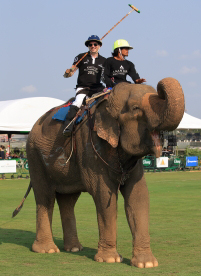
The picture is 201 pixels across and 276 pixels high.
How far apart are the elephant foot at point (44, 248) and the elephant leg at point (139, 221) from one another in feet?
6.34

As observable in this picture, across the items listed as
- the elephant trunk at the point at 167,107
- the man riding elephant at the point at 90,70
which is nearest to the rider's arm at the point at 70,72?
the man riding elephant at the point at 90,70

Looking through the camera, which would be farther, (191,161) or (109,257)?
(191,161)

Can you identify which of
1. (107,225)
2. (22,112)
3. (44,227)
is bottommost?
(44,227)

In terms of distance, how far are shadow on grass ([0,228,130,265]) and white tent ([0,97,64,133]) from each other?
27.3 m

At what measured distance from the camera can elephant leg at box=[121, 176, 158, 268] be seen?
7.64 metres

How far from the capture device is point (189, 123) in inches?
1758

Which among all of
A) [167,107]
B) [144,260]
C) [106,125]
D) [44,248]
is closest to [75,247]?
[44,248]

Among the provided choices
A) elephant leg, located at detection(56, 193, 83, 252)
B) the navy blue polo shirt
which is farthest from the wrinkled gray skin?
the navy blue polo shirt

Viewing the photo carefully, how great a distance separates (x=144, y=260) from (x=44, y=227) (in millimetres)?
2550

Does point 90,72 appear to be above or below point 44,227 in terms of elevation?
above

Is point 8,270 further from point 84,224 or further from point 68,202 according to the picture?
point 84,224

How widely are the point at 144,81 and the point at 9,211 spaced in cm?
841

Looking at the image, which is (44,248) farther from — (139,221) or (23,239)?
(139,221)

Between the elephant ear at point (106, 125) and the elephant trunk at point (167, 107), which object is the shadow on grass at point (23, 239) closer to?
the elephant ear at point (106, 125)
